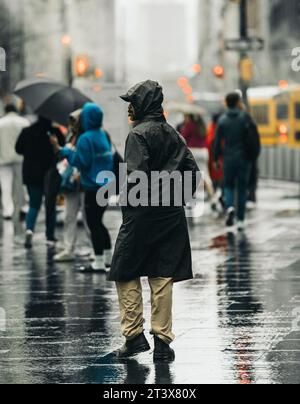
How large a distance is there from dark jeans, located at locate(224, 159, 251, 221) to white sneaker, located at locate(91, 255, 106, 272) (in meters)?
4.61

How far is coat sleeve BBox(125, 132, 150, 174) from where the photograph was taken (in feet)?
29.8

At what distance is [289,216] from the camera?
71.4 feet

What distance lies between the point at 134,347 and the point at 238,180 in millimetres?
9626

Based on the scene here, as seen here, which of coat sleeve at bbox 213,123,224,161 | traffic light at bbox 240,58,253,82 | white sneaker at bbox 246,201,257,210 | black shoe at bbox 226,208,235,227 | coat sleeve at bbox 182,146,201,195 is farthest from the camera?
traffic light at bbox 240,58,253,82

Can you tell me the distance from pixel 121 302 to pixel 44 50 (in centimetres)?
4890

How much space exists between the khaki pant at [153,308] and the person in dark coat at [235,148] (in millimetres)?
9299

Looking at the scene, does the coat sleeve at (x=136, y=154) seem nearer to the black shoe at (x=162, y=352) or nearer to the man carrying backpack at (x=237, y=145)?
the black shoe at (x=162, y=352)

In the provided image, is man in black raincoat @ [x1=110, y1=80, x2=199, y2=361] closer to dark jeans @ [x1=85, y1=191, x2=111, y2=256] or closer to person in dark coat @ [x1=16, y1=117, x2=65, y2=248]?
dark jeans @ [x1=85, y1=191, x2=111, y2=256]

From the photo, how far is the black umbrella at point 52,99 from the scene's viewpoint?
16594 millimetres

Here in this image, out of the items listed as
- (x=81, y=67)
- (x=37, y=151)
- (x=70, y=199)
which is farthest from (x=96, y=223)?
(x=81, y=67)

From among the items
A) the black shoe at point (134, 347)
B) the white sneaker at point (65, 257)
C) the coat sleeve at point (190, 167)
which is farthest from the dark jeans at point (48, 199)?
the black shoe at point (134, 347)

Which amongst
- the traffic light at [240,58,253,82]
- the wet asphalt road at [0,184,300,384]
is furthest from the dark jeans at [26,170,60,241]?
the traffic light at [240,58,253,82]

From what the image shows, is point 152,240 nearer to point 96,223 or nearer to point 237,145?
point 96,223

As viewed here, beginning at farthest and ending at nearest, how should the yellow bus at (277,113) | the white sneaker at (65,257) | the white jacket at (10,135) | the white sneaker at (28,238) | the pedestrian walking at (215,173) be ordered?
the yellow bus at (277,113) < the pedestrian walking at (215,173) < the white jacket at (10,135) < the white sneaker at (28,238) < the white sneaker at (65,257)
